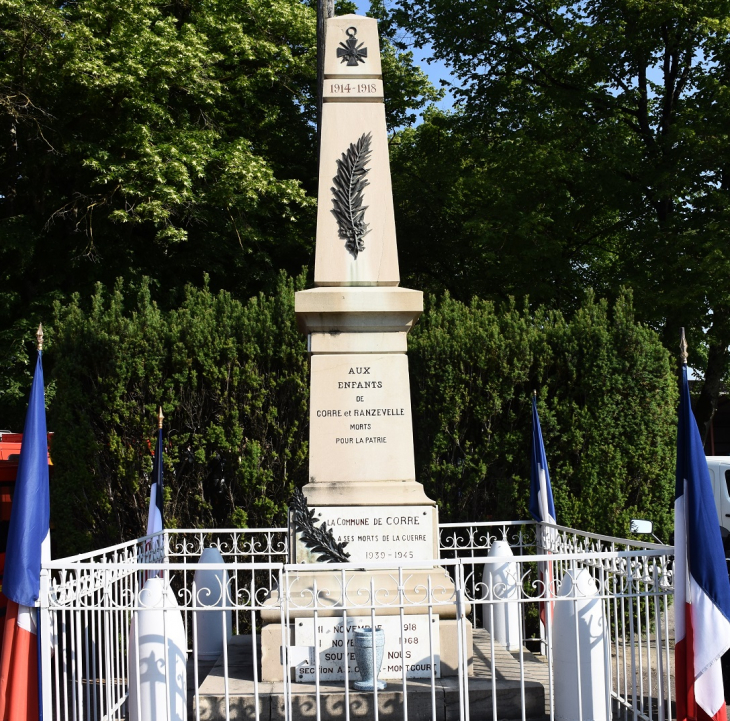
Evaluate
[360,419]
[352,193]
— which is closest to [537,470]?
[360,419]

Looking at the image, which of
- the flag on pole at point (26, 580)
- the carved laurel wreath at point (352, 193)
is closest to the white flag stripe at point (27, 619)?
the flag on pole at point (26, 580)

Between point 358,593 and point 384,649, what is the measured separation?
49 cm

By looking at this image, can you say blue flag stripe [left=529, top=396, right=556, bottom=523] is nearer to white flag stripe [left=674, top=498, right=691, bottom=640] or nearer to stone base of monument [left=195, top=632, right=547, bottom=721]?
stone base of monument [left=195, top=632, right=547, bottom=721]

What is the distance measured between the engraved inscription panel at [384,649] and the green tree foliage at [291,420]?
3.96 meters

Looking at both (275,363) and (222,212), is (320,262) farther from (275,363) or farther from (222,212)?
(222,212)

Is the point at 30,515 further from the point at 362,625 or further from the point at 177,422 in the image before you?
the point at 177,422

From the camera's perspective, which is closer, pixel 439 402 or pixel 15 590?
pixel 15 590

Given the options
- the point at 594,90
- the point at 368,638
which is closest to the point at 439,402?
the point at 368,638

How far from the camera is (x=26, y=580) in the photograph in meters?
5.32

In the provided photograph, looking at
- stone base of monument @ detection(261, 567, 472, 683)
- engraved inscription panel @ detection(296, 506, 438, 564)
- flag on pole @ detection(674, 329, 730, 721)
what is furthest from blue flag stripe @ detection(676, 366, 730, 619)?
engraved inscription panel @ detection(296, 506, 438, 564)

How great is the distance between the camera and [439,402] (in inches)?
399

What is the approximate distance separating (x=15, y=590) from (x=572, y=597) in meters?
3.55

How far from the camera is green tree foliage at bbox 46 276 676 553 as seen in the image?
32.5 feet

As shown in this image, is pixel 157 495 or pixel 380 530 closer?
pixel 380 530
